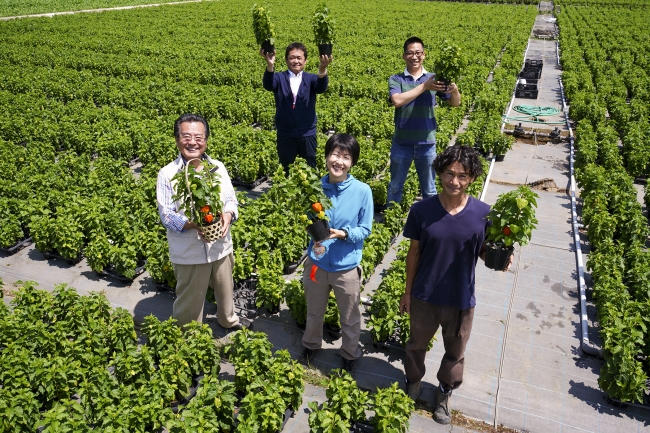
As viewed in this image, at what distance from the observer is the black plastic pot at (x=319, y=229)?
4637 mm

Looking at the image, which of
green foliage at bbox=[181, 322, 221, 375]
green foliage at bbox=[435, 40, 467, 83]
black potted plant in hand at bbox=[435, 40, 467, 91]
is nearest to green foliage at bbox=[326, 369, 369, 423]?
green foliage at bbox=[181, 322, 221, 375]

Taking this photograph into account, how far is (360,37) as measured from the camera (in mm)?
29531

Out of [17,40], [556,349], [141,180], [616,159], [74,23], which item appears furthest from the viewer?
[74,23]

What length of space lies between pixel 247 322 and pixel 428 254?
3029mm

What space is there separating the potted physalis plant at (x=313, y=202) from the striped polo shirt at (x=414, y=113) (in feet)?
9.28

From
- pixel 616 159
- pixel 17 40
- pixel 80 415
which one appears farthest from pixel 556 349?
pixel 17 40

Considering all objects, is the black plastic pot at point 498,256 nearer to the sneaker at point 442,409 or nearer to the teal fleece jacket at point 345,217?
the teal fleece jacket at point 345,217

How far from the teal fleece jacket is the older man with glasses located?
1.16m

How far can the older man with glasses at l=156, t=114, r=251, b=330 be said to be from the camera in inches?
201

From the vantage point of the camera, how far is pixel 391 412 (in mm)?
4363

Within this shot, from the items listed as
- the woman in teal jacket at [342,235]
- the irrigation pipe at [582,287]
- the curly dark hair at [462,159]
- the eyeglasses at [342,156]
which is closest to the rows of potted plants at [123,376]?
the woman in teal jacket at [342,235]

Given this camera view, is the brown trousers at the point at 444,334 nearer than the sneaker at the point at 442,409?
Yes

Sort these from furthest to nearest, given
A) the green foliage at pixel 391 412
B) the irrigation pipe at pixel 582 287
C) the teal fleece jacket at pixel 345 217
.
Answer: the irrigation pipe at pixel 582 287
the teal fleece jacket at pixel 345 217
the green foliage at pixel 391 412

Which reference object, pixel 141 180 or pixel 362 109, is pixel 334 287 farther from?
pixel 362 109
